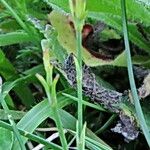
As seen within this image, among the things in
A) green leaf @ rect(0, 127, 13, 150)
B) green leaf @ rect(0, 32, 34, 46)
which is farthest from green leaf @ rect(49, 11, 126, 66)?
green leaf @ rect(0, 127, 13, 150)

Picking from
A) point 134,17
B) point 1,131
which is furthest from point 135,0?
point 1,131

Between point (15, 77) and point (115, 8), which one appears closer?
point (115, 8)

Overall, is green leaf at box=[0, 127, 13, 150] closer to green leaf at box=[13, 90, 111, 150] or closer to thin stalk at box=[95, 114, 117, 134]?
green leaf at box=[13, 90, 111, 150]

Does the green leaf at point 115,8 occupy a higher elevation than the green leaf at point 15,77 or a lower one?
higher

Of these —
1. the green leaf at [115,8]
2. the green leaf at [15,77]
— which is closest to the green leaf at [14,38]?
the green leaf at [15,77]

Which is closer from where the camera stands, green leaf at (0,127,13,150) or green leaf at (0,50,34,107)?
green leaf at (0,127,13,150)

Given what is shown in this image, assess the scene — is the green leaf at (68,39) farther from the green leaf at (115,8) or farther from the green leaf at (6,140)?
the green leaf at (6,140)

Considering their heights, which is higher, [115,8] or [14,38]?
[115,8]

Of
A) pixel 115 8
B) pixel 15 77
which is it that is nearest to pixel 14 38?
pixel 15 77

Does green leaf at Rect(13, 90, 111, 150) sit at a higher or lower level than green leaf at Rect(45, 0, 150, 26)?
lower

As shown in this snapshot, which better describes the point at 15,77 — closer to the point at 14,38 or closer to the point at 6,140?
the point at 14,38

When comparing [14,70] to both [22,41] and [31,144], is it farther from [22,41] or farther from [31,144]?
[31,144]
